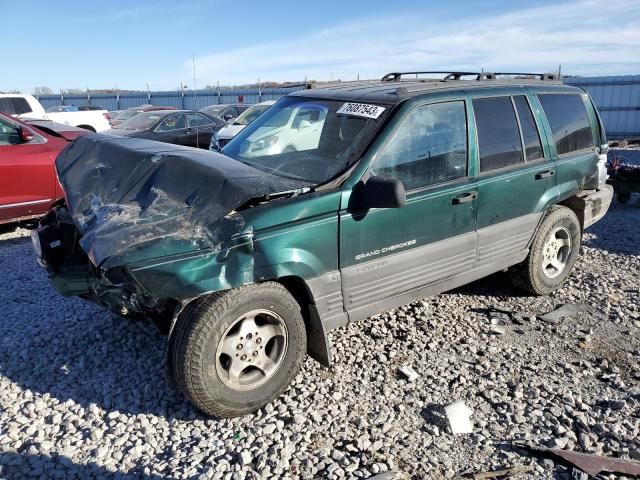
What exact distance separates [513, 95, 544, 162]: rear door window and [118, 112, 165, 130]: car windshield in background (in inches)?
389

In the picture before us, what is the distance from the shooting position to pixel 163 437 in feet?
9.78

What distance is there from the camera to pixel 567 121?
4.88 metres

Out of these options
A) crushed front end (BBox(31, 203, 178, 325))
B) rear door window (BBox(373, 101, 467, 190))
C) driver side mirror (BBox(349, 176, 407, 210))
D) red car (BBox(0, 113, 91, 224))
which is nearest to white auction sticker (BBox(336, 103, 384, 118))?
rear door window (BBox(373, 101, 467, 190))

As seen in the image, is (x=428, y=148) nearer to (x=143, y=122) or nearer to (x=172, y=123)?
(x=172, y=123)

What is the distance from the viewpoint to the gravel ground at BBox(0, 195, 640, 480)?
2799 mm

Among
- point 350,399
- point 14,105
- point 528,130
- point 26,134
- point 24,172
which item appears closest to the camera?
point 350,399

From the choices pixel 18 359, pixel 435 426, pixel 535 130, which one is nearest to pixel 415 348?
pixel 435 426

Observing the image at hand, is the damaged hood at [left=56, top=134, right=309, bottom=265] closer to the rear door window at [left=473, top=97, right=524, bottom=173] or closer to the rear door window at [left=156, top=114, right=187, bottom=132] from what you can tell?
the rear door window at [left=473, top=97, right=524, bottom=173]

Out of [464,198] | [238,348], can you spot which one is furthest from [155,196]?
[464,198]

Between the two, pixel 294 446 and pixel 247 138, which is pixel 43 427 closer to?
pixel 294 446

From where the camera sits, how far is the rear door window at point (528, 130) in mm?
4434

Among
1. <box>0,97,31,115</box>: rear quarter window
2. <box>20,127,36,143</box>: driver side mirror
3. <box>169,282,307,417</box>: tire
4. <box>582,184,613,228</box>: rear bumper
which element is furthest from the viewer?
<box>0,97,31,115</box>: rear quarter window

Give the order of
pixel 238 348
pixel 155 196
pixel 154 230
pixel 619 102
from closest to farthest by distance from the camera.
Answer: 1. pixel 154 230
2. pixel 238 348
3. pixel 155 196
4. pixel 619 102

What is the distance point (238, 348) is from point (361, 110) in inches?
73.1
